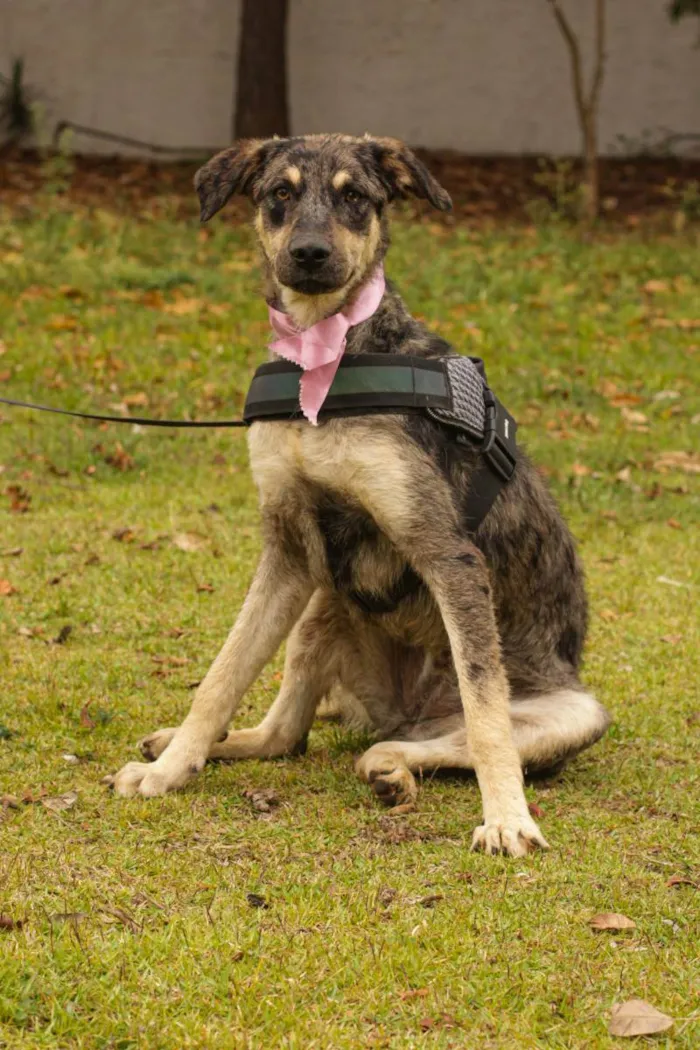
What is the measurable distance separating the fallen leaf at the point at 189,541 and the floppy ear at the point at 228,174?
10.7 feet

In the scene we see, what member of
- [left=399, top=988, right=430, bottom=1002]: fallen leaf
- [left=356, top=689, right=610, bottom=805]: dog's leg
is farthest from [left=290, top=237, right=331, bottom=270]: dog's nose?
[left=399, top=988, right=430, bottom=1002]: fallen leaf

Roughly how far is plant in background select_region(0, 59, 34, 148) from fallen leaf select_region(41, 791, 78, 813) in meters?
15.2

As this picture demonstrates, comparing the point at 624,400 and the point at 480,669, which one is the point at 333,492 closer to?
the point at 480,669

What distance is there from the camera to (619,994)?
11.3 feet

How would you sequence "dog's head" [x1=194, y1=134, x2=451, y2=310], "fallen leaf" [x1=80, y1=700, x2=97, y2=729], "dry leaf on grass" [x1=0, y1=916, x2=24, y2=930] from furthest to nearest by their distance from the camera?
"fallen leaf" [x1=80, y1=700, x2=97, y2=729], "dog's head" [x1=194, y1=134, x2=451, y2=310], "dry leaf on grass" [x1=0, y1=916, x2=24, y2=930]

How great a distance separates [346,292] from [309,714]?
5.16ft

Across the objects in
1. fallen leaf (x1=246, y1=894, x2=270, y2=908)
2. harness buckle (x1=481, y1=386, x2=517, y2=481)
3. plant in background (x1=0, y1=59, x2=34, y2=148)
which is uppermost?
plant in background (x1=0, y1=59, x2=34, y2=148)

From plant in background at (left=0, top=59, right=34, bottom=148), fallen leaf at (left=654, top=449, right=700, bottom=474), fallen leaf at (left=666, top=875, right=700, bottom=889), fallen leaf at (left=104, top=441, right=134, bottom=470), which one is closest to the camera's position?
fallen leaf at (left=666, top=875, right=700, bottom=889)

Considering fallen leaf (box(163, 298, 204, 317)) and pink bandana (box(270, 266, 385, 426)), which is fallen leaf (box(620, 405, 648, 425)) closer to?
fallen leaf (box(163, 298, 204, 317))

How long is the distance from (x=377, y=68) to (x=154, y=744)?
50.6 ft

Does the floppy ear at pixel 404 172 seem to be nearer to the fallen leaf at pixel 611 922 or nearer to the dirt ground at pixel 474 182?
the fallen leaf at pixel 611 922

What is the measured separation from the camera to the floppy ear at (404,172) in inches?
193

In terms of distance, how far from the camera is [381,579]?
4.86 metres

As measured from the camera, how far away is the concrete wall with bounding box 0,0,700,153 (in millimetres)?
18516
